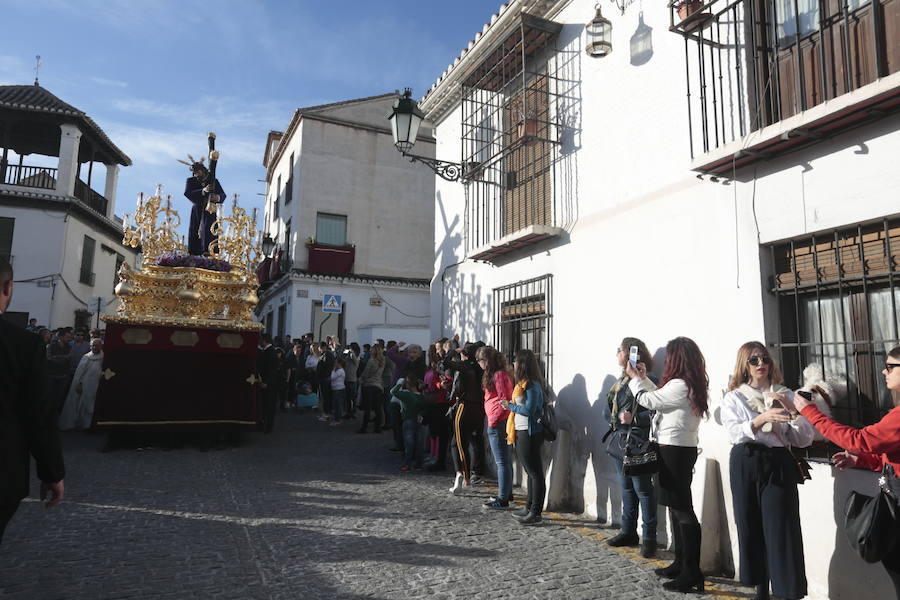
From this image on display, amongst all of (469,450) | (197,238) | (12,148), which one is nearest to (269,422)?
(197,238)

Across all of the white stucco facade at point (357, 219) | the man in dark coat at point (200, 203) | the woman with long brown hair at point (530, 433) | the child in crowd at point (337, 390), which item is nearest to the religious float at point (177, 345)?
the man in dark coat at point (200, 203)

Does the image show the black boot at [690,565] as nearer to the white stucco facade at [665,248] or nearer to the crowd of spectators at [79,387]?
the white stucco facade at [665,248]

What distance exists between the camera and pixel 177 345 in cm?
868

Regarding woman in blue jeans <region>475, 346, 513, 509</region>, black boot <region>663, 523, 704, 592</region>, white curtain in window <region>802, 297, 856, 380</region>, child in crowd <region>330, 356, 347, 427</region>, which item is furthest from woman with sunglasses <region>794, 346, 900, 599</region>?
child in crowd <region>330, 356, 347, 427</region>

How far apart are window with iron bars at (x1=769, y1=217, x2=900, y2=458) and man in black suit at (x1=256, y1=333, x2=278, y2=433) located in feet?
25.9

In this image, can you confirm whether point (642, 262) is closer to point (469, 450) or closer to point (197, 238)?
point (469, 450)

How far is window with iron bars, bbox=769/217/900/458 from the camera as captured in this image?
13.0 ft

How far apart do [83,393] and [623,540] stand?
950 centimetres

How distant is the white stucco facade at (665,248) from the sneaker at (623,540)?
2.08 ft

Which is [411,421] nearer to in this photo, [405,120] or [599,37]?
[405,120]

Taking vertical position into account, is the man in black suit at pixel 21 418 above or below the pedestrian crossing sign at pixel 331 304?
below

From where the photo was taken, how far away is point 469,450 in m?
6.97

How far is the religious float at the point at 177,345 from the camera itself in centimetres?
848

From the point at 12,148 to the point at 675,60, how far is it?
89.4ft
